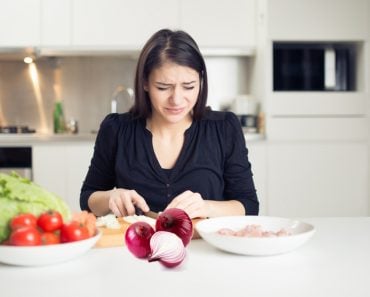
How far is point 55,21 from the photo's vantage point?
12.0ft

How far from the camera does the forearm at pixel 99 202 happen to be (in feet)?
5.80

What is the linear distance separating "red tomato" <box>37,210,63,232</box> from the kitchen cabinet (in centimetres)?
241

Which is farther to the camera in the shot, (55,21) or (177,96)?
(55,21)

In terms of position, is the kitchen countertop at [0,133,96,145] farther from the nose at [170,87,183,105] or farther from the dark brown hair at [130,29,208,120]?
the nose at [170,87,183,105]

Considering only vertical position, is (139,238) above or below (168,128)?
below

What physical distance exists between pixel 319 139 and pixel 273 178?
372 mm

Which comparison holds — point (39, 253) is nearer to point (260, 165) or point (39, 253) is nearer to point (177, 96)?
point (177, 96)

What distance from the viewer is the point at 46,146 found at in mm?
3531

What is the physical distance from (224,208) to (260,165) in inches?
74.1

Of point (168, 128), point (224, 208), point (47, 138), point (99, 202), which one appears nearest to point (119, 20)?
point (47, 138)

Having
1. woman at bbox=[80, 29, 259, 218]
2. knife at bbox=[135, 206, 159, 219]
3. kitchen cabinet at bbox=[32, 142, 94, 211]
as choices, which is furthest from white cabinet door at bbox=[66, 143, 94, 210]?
knife at bbox=[135, 206, 159, 219]

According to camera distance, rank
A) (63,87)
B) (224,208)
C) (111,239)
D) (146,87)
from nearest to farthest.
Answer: (111,239) → (224,208) → (146,87) → (63,87)

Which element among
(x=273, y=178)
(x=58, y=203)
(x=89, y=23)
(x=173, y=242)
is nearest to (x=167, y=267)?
(x=173, y=242)

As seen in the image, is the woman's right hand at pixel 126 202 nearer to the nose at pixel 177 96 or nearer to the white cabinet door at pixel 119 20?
the nose at pixel 177 96
